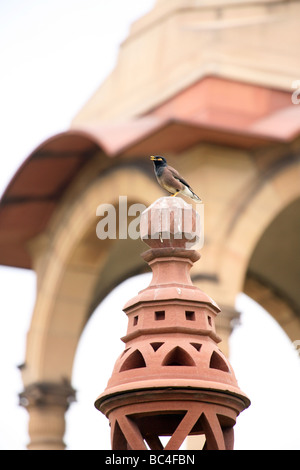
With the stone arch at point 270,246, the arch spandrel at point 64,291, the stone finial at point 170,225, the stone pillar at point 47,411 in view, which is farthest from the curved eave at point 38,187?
the stone finial at point 170,225

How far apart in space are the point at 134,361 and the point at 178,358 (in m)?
0.17

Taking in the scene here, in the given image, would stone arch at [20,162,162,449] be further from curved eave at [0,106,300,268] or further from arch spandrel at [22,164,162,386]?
curved eave at [0,106,300,268]

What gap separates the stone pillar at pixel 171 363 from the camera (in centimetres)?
354

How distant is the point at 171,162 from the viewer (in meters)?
11.4

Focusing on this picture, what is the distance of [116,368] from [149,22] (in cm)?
1077

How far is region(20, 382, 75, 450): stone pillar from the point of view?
1265 centimetres

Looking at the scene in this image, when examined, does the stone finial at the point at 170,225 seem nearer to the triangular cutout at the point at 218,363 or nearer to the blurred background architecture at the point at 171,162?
the triangular cutout at the point at 218,363

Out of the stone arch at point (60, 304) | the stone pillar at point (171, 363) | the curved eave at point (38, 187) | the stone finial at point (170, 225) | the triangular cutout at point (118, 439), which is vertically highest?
the curved eave at point (38, 187)

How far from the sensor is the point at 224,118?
38.0 feet

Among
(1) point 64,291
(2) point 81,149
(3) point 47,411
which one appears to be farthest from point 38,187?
(3) point 47,411

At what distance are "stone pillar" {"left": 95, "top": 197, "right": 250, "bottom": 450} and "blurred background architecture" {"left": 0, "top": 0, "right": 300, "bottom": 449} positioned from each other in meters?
6.54

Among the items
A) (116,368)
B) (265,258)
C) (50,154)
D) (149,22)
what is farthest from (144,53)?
(116,368)

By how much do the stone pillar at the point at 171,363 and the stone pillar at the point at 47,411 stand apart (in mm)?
8814
